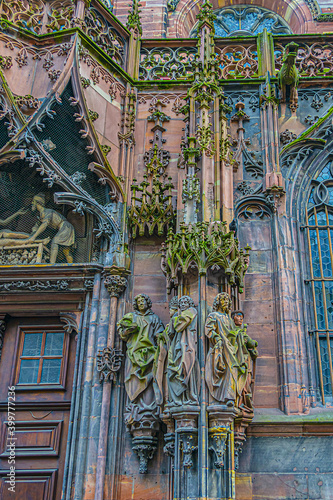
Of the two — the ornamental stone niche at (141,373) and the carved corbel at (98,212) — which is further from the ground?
the carved corbel at (98,212)

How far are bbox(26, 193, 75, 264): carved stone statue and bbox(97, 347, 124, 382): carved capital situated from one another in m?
1.75

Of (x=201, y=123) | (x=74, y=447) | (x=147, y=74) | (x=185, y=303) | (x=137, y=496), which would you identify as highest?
(x=147, y=74)

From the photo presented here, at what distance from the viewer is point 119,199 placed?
9.61 meters

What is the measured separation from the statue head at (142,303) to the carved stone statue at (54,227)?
1.45 metres

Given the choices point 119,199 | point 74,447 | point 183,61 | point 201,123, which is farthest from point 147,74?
point 74,447

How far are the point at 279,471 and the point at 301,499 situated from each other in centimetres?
43

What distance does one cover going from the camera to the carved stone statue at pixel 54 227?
31.2 feet

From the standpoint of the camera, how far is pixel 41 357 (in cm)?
930

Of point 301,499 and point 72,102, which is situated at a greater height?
point 72,102

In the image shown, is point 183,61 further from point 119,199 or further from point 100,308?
point 100,308

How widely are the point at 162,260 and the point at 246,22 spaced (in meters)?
8.85

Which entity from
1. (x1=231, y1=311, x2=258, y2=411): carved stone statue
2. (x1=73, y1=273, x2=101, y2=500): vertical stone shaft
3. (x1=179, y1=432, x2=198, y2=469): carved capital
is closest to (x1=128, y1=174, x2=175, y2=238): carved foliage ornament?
(x1=73, y1=273, x2=101, y2=500): vertical stone shaft

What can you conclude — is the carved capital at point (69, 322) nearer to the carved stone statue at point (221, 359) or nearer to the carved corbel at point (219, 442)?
the carved stone statue at point (221, 359)

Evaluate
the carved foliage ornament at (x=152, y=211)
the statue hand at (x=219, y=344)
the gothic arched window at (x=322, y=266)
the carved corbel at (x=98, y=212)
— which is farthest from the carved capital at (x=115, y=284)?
the gothic arched window at (x=322, y=266)
